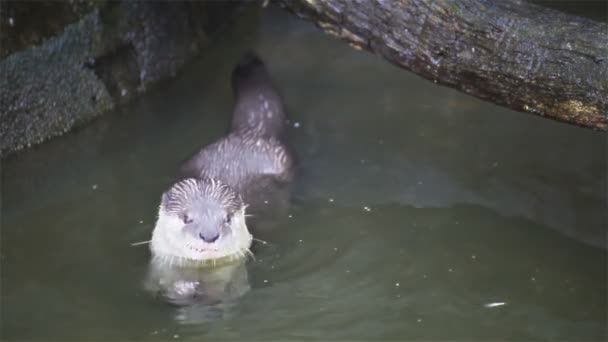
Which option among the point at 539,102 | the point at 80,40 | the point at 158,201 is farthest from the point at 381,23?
the point at 80,40

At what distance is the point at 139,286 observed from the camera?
345 cm

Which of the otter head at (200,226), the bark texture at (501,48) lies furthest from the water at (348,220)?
the bark texture at (501,48)

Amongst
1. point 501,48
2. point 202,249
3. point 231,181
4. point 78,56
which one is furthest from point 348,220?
point 78,56

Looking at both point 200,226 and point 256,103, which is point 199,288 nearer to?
point 200,226

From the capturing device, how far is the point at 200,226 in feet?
11.2

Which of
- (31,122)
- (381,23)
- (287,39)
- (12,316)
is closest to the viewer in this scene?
(12,316)

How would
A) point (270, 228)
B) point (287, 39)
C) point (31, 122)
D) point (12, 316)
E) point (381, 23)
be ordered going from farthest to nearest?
point (287, 39), point (31, 122), point (270, 228), point (381, 23), point (12, 316)

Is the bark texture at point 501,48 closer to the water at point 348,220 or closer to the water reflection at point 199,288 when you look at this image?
the water at point 348,220

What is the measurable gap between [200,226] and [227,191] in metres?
0.21

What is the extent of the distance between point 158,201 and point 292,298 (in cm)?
95

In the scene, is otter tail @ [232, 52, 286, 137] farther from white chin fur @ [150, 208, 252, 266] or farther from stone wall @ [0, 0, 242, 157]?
white chin fur @ [150, 208, 252, 266]

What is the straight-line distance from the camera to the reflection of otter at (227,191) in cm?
344

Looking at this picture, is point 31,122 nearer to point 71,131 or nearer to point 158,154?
point 71,131

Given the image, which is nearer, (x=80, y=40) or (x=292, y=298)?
(x=292, y=298)
